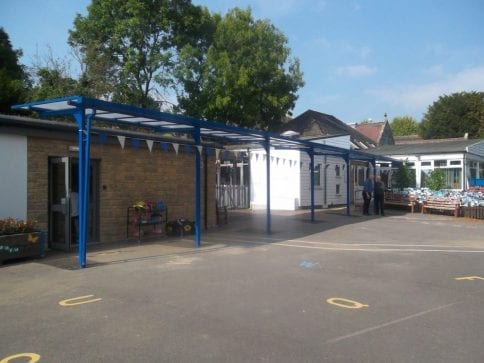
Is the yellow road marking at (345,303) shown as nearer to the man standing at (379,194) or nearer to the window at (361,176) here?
the man standing at (379,194)

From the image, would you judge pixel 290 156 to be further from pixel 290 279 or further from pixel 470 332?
pixel 470 332

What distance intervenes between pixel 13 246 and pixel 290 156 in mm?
16123

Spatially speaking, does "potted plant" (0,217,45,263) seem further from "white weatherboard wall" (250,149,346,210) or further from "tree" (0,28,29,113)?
"tree" (0,28,29,113)

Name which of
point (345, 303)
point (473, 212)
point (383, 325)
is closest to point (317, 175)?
point (473, 212)

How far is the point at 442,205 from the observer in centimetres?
2112

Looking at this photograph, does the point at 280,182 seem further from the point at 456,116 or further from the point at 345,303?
the point at 456,116

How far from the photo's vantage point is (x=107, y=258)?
32.8 ft

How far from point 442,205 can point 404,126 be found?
261 feet

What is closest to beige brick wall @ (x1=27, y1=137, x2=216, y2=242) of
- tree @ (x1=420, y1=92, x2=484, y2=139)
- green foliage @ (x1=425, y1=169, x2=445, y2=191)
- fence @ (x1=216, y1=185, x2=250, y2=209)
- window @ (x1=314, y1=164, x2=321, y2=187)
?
fence @ (x1=216, y1=185, x2=250, y2=209)

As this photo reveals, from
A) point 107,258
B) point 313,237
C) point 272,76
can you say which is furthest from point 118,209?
point 272,76

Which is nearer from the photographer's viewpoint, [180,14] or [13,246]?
[13,246]

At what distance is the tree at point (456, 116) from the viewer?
5150 centimetres

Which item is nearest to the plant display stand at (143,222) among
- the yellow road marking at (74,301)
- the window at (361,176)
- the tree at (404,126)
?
the yellow road marking at (74,301)

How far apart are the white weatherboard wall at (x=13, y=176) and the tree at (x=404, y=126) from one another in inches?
3562
